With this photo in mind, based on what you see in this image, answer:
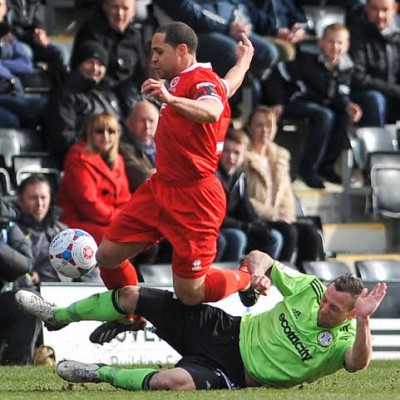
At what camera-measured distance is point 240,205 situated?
1395 cm

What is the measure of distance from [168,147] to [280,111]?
6.57 metres

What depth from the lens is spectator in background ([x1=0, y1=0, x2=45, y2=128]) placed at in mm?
14406

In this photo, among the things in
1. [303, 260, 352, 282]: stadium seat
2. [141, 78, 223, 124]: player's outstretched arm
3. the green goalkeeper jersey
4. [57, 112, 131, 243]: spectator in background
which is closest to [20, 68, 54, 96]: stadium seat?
[57, 112, 131, 243]: spectator in background

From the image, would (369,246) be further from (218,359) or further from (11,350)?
(218,359)

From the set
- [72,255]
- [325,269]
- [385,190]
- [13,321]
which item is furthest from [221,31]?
[72,255]

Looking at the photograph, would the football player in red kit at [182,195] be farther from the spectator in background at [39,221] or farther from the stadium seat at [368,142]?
the stadium seat at [368,142]

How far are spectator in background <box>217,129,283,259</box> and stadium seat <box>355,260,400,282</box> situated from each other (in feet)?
2.61

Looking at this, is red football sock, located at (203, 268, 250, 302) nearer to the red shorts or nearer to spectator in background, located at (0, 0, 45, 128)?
the red shorts

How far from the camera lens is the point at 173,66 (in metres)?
9.20

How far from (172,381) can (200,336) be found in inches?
18.2

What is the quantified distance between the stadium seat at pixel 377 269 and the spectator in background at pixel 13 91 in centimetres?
352

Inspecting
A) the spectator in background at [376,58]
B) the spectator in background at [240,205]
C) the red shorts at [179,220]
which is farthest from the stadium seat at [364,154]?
the red shorts at [179,220]

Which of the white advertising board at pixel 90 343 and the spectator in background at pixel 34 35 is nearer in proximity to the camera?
the white advertising board at pixel 90 343

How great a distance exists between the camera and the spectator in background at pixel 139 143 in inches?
533
